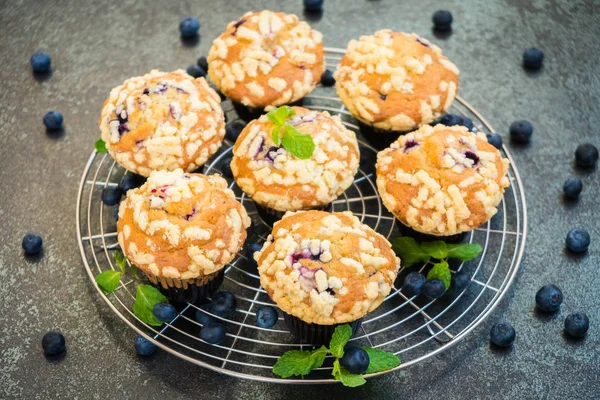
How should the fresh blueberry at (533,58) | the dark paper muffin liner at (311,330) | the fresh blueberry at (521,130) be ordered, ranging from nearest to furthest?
the dark paper muffin liner at (311,330)
the fresh blueberry at (521,130)
the fresh blueberry at (533,58)

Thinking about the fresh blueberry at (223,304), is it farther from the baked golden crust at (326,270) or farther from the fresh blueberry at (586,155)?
the fresh blueberry at (586,155)

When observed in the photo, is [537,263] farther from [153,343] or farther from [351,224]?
[153,343]

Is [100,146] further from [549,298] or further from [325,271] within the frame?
[549,298]

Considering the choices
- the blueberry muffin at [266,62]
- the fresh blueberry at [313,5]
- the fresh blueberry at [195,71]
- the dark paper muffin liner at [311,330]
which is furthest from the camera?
the fresh blueberry at [313,5]

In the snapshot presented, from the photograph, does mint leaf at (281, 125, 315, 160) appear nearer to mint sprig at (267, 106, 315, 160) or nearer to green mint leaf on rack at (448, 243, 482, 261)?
mint sprig at (267, 106, 315, 160)

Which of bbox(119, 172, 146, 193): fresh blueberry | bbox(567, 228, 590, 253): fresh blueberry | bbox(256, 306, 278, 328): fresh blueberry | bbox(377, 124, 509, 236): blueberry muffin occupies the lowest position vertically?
bbox(567, 228, 590, 253): fresh blueberry

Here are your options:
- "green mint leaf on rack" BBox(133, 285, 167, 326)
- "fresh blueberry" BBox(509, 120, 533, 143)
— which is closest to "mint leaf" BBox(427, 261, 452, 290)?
"fresh blueberry" BBox(509, 120, 533, 143)

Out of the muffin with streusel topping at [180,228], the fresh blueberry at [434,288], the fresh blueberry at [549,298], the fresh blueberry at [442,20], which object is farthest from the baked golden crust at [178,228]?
the fresh blueberry at [442,20]
